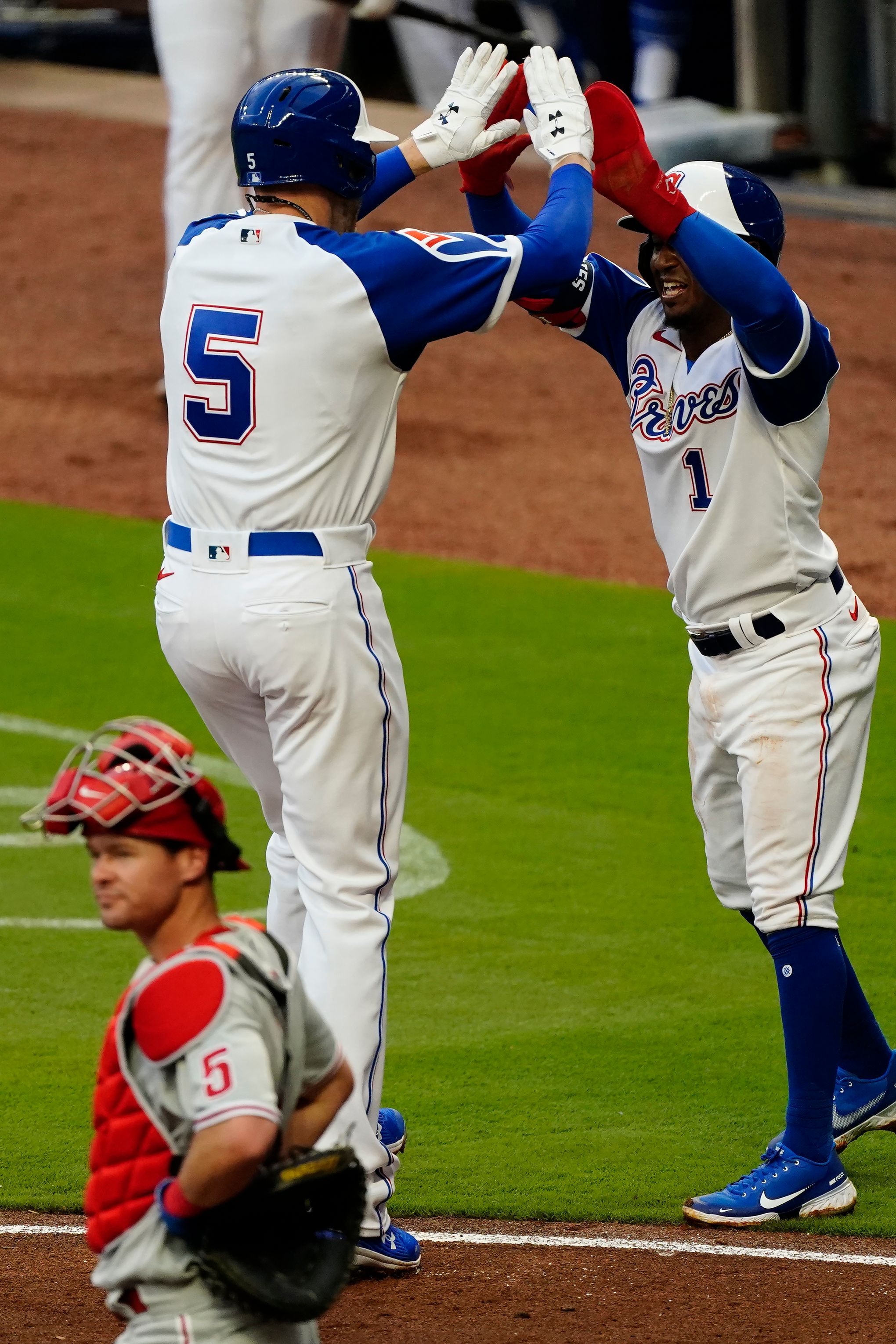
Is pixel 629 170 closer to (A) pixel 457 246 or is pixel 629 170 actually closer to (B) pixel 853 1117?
(A) pixel 457 246

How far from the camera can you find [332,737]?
3752mm

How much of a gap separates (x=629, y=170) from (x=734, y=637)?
3.18ft

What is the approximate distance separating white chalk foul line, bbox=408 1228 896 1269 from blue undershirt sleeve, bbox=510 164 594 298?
188 cm

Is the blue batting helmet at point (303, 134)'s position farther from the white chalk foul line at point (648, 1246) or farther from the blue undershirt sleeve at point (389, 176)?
the white chalk foul line at point (648, 1246)

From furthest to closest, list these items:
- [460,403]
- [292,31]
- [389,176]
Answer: [460,403] → [292,31] → [389,176]

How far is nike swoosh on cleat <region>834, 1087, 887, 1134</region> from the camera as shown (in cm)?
446

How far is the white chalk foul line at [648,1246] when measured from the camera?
3.96 metres

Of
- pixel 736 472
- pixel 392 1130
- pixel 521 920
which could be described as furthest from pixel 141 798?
pixel 521 920

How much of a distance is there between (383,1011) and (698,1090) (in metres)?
1.32

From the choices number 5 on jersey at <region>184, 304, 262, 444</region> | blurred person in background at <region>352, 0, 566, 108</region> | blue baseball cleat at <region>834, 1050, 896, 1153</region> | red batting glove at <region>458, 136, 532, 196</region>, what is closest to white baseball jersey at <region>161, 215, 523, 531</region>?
number 5 on jersey at <region>184, 304, 262, 444</region>

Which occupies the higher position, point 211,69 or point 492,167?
point 492,167

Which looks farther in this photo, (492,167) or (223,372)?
(492,167)

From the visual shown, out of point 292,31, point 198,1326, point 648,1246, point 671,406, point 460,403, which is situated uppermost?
point 671,406

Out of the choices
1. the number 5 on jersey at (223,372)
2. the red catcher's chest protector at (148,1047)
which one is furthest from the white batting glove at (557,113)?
the red catcher's chest protector at (148,1047)
